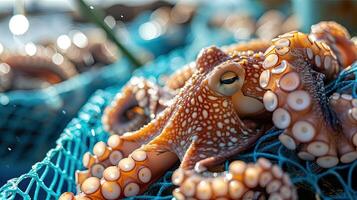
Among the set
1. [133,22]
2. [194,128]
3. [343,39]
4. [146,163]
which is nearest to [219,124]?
[194,128]

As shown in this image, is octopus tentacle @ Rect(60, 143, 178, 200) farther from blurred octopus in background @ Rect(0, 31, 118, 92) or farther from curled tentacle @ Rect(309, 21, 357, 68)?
blurred octopus in background @ Rect(0, 31, 118, 92)

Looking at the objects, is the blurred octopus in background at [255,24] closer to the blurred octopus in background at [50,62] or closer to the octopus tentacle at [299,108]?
the blurred octopus in background at [50,62]

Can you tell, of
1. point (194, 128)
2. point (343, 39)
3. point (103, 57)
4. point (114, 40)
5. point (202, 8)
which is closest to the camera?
point (194, 128)

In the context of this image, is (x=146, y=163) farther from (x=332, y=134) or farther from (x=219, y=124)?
(x=332, y=134)

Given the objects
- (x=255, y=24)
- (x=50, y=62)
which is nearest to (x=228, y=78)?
(x=50, y=62)

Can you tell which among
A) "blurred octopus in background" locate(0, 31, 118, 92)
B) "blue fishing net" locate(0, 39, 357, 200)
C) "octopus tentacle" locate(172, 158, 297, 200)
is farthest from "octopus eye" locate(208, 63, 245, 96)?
"blurred octopus in background" locate(0, 31, 118, 92)

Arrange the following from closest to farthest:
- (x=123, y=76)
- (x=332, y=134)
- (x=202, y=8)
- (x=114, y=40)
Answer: (x=332, y=134) < (x=114, y=40) < (x=123, y=76) < (x=202, y=8)

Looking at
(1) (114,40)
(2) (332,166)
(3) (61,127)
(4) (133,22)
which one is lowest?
(2) (332,166)
